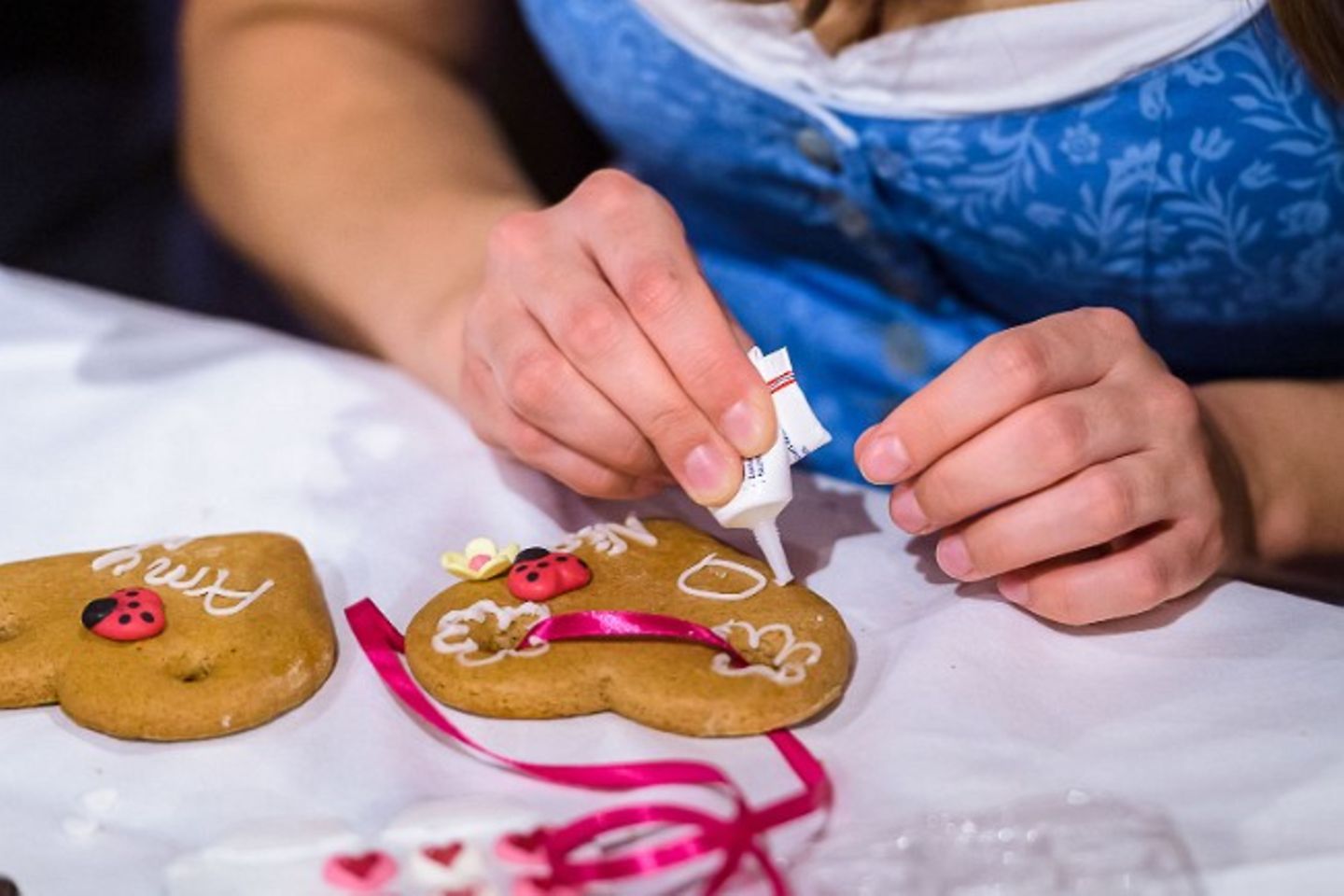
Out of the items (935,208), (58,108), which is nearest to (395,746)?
(935,208)

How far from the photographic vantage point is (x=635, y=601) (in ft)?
2.25

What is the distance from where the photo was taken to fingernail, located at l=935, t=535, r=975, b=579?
2.24ft

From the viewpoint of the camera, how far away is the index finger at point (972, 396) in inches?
25.7

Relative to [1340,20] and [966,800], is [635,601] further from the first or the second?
[1340,20]

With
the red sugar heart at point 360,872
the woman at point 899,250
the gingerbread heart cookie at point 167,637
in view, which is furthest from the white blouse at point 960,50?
the red sugar heart at point 360,872

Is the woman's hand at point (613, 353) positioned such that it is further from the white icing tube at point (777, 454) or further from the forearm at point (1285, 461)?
the forearm at point (1285, 461)

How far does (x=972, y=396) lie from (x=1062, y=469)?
0.16ft

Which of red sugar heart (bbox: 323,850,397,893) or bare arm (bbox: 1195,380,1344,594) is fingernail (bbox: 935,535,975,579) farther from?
red sugar heart (bbox: 323,850,397,893)

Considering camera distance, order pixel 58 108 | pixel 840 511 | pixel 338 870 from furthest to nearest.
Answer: pixel 58 108 < pixel 840 511 < pixel 338 870

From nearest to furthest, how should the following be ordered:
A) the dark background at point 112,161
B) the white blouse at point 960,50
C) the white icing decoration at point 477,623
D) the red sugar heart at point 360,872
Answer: the red sugar heart at point 360,872
the white icing decoration at point 477,623
the white blouse at point 960,50
the dark background at point 112,161

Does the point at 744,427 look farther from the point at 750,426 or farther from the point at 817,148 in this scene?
the point at 817,148

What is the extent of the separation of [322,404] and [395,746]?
0.99ft

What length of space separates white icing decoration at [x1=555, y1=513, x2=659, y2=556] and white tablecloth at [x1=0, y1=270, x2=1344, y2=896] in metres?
0.05

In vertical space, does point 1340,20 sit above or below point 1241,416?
above
